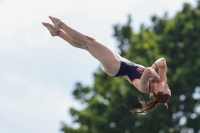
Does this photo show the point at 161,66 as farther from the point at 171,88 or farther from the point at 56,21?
the point at 171,88

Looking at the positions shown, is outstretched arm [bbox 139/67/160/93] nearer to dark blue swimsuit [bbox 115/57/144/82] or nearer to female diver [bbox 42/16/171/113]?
female diver [bbox 42/16/171/113]

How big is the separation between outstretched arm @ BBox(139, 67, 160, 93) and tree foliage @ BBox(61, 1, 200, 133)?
14.7 metres

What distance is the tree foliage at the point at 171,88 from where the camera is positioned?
30.3 m

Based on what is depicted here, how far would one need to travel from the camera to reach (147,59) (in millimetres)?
30734

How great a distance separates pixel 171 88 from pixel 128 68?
15784 mm

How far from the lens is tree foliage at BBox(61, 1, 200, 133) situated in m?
30.3

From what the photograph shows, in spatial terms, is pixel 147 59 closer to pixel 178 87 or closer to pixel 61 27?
pixel 178 87

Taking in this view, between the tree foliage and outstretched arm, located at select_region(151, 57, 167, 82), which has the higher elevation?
the tree foliage

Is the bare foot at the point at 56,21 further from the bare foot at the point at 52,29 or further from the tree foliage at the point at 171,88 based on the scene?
the tree foliage at the point at 171,88

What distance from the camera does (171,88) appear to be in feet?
99.1

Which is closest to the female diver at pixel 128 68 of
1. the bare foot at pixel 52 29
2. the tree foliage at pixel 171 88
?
the bare foot at pixel 52 29

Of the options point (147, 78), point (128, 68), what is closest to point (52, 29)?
point (128, 68)

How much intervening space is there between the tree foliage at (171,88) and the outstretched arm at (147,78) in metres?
14.7

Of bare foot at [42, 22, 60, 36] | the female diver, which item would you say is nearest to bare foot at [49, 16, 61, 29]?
the female diver
